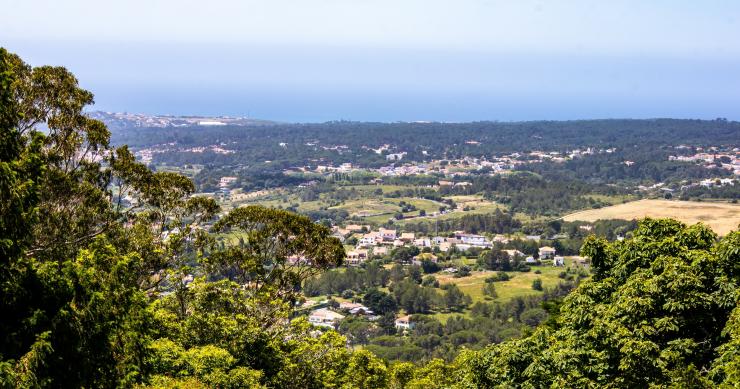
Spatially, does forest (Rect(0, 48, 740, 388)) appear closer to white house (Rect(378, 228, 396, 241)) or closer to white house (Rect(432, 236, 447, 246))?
white house (Rect(378, 228, 396, 241))

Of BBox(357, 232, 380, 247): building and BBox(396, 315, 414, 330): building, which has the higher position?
BBox(357, 232, 380, 247): building

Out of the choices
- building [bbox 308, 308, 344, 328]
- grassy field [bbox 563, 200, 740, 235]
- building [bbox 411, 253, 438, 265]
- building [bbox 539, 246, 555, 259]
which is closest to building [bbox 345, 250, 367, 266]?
building [bbox 411, 253, 438, 265]

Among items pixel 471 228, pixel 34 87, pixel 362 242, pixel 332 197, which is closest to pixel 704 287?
pixel 34 87

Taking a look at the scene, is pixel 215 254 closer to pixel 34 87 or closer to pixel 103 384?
pixel 34 87

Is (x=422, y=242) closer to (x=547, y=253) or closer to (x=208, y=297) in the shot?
(x=547, y=253)

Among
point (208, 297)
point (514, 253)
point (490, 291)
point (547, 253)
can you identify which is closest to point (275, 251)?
point (208, 297)

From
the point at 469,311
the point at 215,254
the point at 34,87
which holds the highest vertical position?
the point at 34,87

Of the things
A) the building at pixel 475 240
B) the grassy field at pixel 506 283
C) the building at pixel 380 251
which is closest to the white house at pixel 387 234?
the building at pixel 380 251
